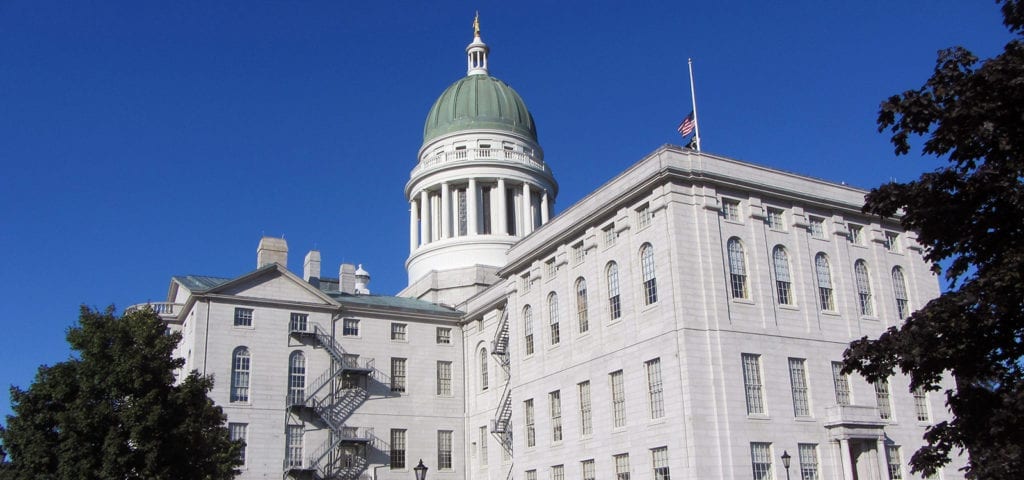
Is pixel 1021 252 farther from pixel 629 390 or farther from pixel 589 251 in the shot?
pixel 589 251

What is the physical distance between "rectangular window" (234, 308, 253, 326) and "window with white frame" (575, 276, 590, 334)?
63.9 ft

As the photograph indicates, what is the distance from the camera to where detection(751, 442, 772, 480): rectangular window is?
39.0 m

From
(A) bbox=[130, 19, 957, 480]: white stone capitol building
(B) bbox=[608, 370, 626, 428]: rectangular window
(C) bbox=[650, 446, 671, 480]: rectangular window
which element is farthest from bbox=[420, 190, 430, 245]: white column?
(C) bbox=[650, 446, 671, 480]: rectangular window

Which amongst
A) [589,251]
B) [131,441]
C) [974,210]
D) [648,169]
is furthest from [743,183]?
[131,441]

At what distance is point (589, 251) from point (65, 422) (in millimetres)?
23508

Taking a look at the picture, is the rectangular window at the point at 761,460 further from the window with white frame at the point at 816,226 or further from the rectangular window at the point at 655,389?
the window with white frame at the point at 816,226

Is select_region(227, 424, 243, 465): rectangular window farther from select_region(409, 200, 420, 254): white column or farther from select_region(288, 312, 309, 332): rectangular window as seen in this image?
select_region(409, 200, 420, 254): white column

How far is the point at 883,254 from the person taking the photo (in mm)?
46188

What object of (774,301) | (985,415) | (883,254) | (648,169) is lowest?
(985,415)

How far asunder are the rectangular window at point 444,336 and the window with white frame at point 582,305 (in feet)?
53.9

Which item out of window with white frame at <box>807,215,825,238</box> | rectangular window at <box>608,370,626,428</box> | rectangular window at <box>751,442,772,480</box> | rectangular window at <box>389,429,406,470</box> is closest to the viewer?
rectangular window at <box>751,442,772,480</box>

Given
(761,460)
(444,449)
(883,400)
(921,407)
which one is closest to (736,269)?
(761,460)

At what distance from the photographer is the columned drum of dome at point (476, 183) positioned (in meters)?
71.8

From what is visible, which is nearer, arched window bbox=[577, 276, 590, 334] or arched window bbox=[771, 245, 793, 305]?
arched window bbox=[771, 245, 793, 305]
